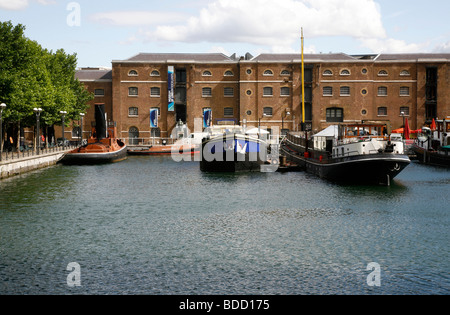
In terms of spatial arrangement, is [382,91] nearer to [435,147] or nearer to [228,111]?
[228,111]

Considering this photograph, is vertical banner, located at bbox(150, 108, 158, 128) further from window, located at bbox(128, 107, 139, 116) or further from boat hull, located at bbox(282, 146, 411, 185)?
boat hull, located at bbox(282, 146, 411, 185)

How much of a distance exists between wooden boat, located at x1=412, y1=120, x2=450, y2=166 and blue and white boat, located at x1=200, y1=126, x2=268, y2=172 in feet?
54.3

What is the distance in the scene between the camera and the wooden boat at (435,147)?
47347 mm

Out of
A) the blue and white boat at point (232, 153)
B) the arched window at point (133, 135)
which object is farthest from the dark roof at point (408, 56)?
the blue and white boat at point (232, 153)

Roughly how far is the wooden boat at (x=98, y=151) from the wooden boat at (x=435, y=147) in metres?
31.2

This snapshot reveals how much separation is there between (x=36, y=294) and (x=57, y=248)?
467 cm

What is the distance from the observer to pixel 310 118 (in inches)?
3287

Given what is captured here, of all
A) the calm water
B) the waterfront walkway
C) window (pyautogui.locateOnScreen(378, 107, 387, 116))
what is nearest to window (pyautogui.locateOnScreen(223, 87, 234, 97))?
window (pyautogui.locateOnScreen(378, 107, 387, 116))

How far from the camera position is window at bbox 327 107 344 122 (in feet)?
274

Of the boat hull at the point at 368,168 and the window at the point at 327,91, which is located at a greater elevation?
the window at the point at 327,91

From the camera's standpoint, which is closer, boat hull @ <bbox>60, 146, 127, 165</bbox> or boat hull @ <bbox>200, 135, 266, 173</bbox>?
boat hull @ <bbox>200, 135, 266, 173</bbox>

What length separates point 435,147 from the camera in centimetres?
5116

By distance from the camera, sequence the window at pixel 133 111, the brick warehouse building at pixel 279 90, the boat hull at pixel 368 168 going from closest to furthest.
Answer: the boat hull at pixel 368 168 < the brick warehouse building at pixel 279 90 < the window at pixel 133 111

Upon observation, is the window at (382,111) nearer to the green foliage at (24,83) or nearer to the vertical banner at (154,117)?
the vertical banner at (154,117)
